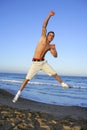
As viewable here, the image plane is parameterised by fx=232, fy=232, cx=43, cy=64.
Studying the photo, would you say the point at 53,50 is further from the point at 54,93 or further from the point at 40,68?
the point at 54,93

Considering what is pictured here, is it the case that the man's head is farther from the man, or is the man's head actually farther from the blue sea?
the blue sea

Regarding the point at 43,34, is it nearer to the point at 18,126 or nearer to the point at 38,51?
the point at 38,51

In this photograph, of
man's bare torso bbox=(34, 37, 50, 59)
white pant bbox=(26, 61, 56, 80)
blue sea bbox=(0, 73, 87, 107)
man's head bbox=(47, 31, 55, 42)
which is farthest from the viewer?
blue sea bbox=(0, 73, 87, 107)

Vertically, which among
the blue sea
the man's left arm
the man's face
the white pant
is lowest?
the blue sea

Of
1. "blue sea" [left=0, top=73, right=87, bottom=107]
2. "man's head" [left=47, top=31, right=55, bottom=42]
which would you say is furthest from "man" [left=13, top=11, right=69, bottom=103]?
"blue sea" [left=0, top=73, right=87, bottom=107]

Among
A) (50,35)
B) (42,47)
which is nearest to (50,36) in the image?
(50,35)

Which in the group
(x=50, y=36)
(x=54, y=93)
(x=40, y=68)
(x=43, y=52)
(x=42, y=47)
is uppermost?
(x=50, y=36)

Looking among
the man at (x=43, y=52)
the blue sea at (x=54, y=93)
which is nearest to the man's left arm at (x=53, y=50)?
the man at (x=43, y=52)

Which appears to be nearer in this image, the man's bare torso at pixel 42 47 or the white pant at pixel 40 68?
the man's bare torso at pixel 42 47

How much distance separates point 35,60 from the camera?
6766mm

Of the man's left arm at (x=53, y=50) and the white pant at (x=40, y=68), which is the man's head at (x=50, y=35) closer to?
the man's left arm at (x=53, y=50)

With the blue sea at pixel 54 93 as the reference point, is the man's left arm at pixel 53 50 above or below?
above

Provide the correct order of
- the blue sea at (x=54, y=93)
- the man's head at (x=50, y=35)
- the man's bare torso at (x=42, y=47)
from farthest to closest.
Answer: the blue sea at (x=54, y=93) → the man's bare torso at (x=42, y=47) → the man's head at (x=50, y=35)

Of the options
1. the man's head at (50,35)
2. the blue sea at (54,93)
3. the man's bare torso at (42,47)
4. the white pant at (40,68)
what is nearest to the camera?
the man's head at (50,35)
